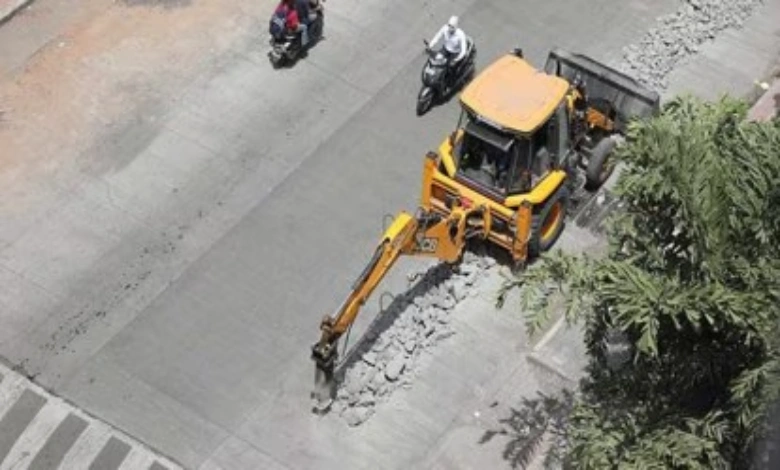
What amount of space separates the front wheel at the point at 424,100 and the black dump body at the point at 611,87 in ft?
7.12

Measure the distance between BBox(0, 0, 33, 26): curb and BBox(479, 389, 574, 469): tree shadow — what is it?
40.2 ft

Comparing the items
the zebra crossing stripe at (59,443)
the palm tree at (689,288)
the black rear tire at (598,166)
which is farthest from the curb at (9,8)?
the palm tree at (689,288)

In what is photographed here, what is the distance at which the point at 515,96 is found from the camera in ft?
59.3

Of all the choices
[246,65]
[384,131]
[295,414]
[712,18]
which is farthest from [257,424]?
[712,18]

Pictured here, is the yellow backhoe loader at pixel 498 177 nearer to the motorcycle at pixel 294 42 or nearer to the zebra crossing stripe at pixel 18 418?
the zebra crossing stripe at pixel 18 418

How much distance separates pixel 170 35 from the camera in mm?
22812

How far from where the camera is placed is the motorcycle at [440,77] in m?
21.3

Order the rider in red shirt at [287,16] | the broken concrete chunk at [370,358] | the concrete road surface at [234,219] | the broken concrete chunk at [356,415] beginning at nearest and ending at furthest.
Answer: the broken concrete chunk at [356,415] → the concrete road surface at [234,219] → the broken concrete chunk at [370,358] → the rider in red shirt at [287,16]

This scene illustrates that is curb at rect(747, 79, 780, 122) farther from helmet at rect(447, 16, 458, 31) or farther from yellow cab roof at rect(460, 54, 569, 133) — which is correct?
helmet at rect(447, 16, 458, 31)

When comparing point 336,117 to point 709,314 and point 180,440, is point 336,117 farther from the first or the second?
point 709,314

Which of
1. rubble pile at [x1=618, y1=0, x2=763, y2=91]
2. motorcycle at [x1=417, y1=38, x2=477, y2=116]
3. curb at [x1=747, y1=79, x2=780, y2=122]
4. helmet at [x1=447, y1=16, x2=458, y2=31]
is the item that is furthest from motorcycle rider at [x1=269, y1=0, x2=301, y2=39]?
curb at [x1=747, y1=79, x2=780, y2=122]

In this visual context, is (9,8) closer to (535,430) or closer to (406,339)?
(406,339)

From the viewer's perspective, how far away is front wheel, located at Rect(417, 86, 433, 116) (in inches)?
842

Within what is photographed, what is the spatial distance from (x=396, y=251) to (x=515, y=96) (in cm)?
293
